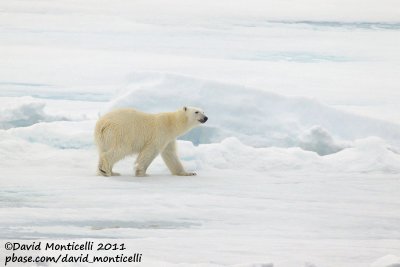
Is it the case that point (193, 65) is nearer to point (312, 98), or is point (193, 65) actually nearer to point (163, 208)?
point (312, 98)

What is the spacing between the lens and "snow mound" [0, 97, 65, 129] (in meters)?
8.20

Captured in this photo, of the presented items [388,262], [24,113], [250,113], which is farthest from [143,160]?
[388,262]

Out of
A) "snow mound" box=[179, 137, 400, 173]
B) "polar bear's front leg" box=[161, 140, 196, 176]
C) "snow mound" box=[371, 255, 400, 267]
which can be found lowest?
"snow mound" box=[371, 255, 400, 267]

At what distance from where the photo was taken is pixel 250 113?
8195 mm

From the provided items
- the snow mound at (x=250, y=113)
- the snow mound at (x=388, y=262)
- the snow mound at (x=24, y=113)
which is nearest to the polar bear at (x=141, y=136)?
the snow mound at (x=250, y=113)

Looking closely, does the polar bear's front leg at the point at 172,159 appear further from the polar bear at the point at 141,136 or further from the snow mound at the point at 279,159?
the snow mound at the point at 279,159

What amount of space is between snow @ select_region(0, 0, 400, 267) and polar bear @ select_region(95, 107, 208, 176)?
0.19m

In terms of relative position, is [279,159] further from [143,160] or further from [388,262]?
[388,262]

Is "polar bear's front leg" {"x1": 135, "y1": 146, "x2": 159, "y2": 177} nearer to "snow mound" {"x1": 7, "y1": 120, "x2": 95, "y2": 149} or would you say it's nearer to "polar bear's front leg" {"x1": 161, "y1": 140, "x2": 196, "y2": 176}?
"polar bear's front leg" {"x1": 161, "y1": 140, "x2": 196, "y2": 176}

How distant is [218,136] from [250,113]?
442mm

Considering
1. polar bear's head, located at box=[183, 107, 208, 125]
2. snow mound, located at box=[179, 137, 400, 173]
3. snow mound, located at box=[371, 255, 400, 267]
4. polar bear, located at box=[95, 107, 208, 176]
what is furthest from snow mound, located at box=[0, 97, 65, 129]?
snow mound, located at box=[371, 255, 400, 267]

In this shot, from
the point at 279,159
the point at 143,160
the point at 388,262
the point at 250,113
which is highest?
the point at 250,113

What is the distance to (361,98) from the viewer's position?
880cm

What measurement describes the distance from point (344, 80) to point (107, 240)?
5.45 meters
